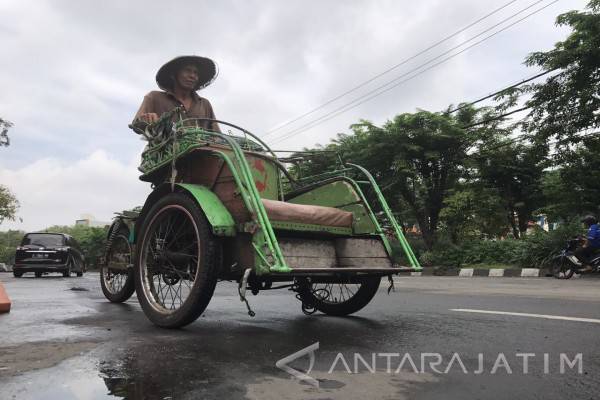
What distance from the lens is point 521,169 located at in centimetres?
1973

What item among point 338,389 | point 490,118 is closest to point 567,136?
point 490,118

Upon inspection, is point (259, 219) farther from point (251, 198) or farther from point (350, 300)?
point (350, 300)

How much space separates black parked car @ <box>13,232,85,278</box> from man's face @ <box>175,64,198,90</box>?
38.3ft

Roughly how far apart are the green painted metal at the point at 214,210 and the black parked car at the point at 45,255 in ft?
42.5

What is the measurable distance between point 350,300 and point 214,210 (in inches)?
70.7

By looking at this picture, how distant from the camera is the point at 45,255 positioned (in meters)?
14.9

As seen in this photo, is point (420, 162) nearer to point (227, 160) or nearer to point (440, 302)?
point (440, 302)

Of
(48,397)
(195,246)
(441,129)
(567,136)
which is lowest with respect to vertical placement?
(48,397)

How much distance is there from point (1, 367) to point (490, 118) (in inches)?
758

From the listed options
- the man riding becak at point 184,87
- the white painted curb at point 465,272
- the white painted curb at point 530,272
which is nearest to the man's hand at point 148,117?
the man riding becak at point 184,87

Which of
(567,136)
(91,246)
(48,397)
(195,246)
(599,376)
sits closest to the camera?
(48,397)

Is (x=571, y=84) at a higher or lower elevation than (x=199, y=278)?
higher

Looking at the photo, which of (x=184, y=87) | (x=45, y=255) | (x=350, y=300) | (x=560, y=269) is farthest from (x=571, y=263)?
(x=45, y=255)

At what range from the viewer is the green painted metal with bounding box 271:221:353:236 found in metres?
3.65
